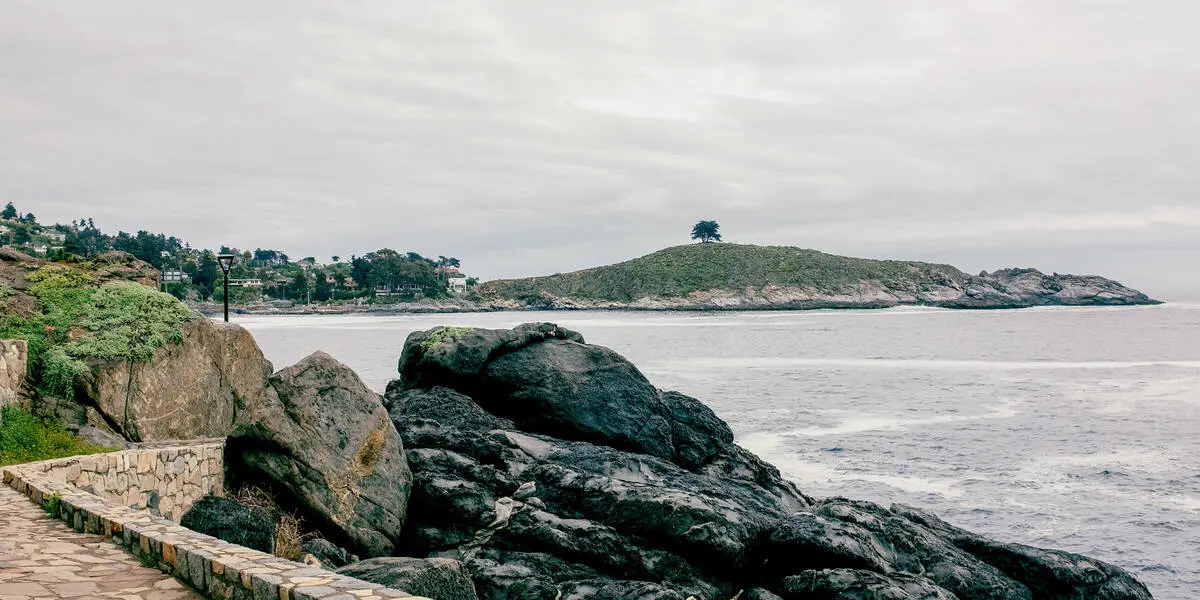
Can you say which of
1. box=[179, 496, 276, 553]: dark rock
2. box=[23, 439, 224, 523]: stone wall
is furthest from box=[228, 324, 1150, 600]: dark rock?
box=[179, 496, 276, 553]: dark rock

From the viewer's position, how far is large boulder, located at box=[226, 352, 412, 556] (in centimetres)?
1287

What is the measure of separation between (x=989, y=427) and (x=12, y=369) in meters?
33.8

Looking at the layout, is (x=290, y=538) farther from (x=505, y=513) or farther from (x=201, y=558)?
(x=201, y=558)

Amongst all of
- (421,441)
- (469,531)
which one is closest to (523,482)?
(469,531)

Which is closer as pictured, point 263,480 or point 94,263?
point 263,480

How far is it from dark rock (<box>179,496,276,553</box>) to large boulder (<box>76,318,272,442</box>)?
178 cm

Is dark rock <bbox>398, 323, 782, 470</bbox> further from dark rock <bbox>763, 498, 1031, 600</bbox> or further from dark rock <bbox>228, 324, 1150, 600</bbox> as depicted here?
dark rock <bbox>763, 498, 1031, 600</bbox>

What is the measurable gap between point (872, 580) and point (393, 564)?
670 centimetres

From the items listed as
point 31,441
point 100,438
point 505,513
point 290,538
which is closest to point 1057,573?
point 505,513

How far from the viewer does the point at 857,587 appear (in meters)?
11.9

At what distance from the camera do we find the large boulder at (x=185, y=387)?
47.4 feet

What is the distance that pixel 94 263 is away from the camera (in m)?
17.8

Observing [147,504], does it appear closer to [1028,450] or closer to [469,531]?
[469,531]

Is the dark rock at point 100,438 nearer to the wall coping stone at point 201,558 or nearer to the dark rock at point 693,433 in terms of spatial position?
the wall coping stone at point 201,558
